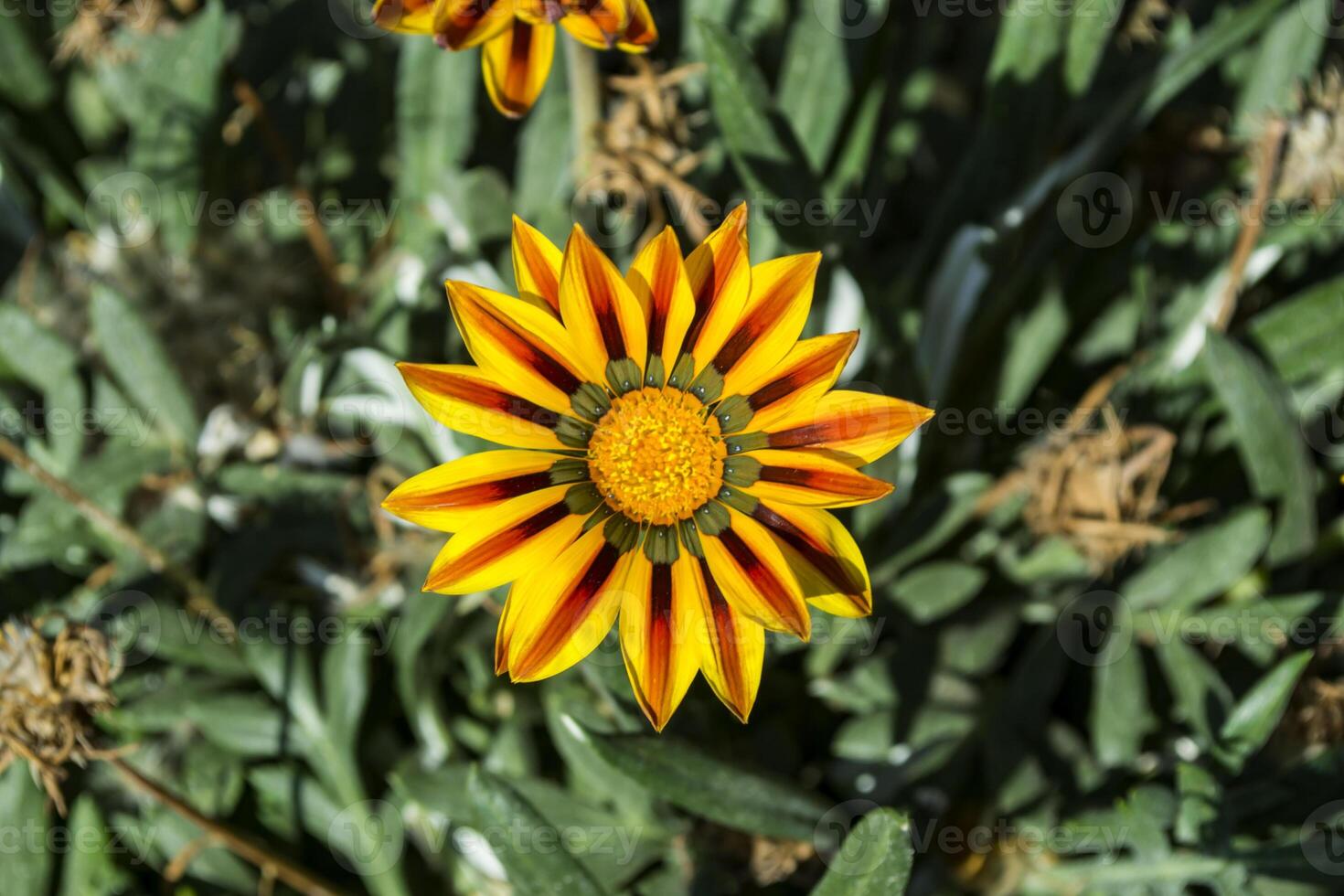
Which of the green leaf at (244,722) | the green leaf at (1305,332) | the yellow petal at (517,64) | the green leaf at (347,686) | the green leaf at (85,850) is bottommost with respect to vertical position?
the green leaf at (85,850)

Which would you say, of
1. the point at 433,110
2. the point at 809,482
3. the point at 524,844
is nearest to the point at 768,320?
the point at 809,482

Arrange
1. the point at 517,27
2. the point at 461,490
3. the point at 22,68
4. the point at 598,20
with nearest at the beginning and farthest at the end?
the point at 461,490 < the point at 598,20 < the point at 517,27 < the point at 22,68

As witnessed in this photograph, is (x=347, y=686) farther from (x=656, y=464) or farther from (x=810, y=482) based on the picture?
(x=810, y=482)

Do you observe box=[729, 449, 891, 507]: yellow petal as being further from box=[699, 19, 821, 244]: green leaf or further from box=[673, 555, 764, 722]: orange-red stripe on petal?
box=[699, 19, 821, 244]: green leaf

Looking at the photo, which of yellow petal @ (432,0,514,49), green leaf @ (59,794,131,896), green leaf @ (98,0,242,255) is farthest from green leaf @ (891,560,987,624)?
green leaf @ (98,0,242,255)

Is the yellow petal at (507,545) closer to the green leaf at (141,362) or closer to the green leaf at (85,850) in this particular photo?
the green leaf at (141,362)

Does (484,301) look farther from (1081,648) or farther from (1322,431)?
(1322,431)

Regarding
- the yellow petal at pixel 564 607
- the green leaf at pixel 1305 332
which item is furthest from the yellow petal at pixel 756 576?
the green leaf at pixel 1305 332
